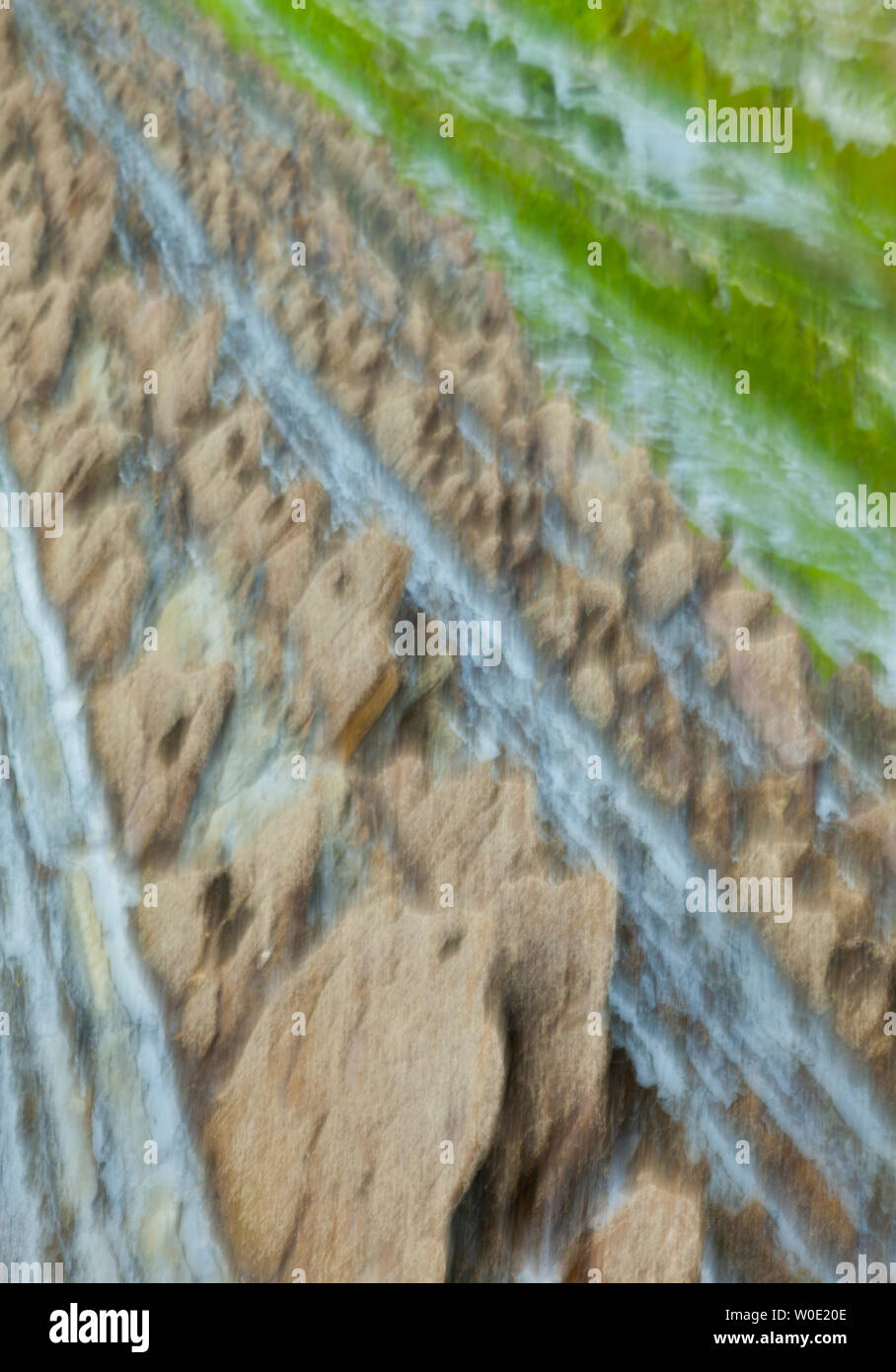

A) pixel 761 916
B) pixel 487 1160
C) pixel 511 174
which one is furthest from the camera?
pixel 511 174

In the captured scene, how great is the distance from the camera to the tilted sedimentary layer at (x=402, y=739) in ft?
4.07

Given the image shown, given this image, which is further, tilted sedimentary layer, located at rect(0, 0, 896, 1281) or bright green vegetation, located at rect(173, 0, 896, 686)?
bright green vegetation, located at rect(173, 0, 896, 686)

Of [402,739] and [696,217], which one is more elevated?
[696,217]

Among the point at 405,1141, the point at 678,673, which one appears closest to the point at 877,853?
the point at 678,673

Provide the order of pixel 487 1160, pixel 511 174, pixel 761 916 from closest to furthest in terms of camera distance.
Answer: pixel 487 1160 → pixel 761 916 → pixel 511 174

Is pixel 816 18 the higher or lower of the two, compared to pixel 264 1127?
higher

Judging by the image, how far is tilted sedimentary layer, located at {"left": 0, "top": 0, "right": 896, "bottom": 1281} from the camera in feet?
4.07

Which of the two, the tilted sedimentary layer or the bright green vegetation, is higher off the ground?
the bright green vegetation

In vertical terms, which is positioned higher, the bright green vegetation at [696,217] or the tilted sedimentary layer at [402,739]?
the bright green vegetation at [696,217]

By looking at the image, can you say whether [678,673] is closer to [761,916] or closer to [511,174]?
[761,916]

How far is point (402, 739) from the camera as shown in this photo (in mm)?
1353

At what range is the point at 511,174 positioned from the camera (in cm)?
147

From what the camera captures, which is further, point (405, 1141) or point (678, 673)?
point (678, 673)
